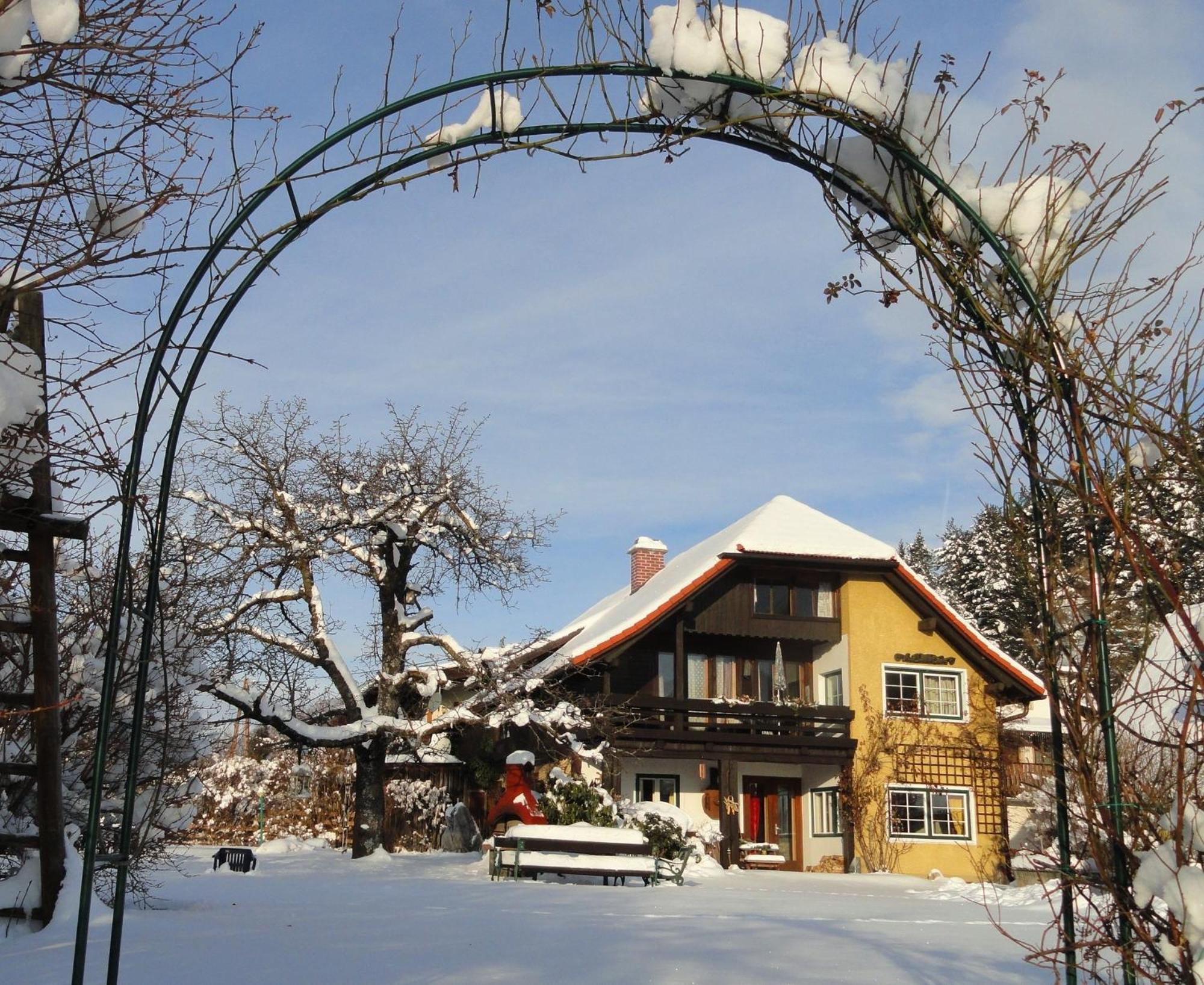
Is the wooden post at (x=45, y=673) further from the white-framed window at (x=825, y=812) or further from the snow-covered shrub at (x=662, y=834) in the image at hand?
the white-framed window at (x=825, y=812)

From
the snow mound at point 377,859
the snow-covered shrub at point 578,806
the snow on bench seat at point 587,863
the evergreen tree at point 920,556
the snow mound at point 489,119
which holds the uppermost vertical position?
the evergreen tree at point 920,556

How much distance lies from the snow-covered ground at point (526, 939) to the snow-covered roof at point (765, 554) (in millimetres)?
8740

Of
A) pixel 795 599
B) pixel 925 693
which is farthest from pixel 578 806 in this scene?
pixel 925 693

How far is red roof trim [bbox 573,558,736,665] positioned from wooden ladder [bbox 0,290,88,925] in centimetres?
Result: 1413

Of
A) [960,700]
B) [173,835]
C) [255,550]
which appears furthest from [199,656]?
[960,700]

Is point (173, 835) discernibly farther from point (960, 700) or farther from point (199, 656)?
point (960, 700)

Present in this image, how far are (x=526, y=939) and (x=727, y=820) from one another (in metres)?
15.2

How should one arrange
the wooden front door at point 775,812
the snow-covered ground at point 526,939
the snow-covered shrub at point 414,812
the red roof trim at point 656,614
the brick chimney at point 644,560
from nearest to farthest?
the snow-covered ground at point 526,939 → the red roof trim at point 656,614 → the wooden front door at point 775,812 → the snow-covered shrub at point 414,812 → the brick chimney at point 644,560

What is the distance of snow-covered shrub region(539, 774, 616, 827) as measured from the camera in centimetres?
1691

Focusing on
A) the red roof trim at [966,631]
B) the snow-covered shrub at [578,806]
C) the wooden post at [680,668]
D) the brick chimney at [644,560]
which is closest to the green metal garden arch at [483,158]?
the snow-covered shrub at [578,806]

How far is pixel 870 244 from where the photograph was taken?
14.8ft

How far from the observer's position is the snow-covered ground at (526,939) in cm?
567

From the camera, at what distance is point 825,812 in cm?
2309

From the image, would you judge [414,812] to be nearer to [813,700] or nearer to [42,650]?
[813,700]
